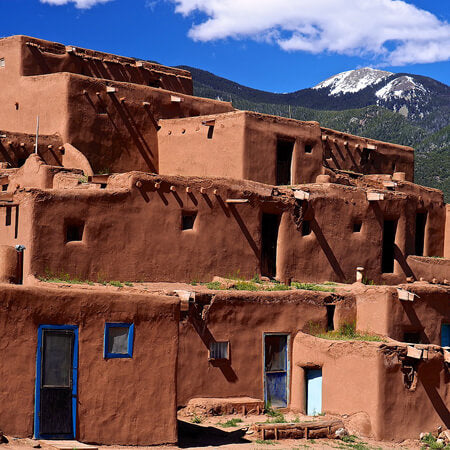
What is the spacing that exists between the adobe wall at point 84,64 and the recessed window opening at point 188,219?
8.27m

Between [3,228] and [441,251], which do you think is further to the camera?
[441,251]

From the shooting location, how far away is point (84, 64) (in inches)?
1140

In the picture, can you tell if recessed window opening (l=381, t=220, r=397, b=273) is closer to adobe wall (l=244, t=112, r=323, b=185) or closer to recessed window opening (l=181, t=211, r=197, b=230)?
adobe wall (l=244, t=112, r=323, b=185)

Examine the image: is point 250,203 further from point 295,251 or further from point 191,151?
point 191,151

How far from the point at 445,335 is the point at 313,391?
473 cm

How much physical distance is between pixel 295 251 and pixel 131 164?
5.96 m

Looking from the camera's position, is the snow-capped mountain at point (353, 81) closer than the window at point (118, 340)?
No

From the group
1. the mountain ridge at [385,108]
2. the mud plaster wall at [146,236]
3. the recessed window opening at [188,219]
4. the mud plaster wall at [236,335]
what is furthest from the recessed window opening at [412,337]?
the mountain ridge at [385,108]

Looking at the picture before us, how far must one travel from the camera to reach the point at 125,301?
15500mm

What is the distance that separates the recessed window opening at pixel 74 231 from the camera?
20859 mm

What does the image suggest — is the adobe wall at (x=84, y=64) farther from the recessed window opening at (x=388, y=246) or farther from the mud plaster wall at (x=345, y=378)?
the mud plaster wall at (x=345, y=378)

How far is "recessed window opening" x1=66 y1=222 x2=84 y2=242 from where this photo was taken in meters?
20.9

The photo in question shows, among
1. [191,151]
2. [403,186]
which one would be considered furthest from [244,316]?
[403,186]

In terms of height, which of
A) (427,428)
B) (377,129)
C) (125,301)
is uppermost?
(377,129)
